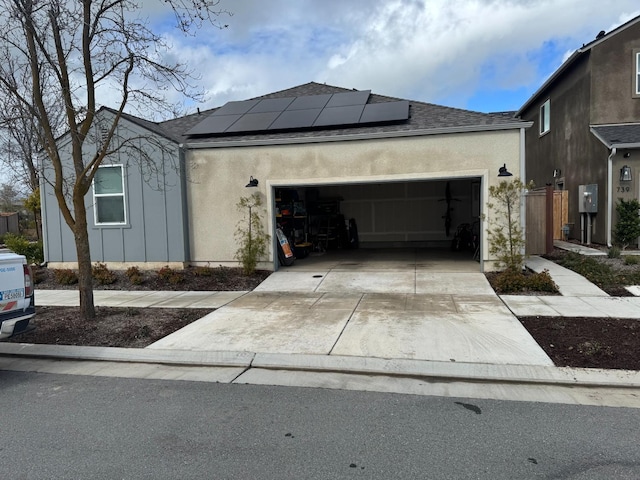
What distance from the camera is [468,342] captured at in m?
5.95

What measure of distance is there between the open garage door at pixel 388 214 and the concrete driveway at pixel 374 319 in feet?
16.6

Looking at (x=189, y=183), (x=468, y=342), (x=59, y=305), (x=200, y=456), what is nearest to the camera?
(x=200, y=456)

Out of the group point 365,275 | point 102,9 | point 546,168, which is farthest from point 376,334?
point 546,168

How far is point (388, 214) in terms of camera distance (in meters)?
17.0

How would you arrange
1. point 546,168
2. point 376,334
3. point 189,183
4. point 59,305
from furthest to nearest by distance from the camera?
point 546,168, point 189,183, point 59,305, point 376,334

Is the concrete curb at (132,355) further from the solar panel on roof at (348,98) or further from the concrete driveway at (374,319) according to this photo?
the solar panel on roof at (348,98)

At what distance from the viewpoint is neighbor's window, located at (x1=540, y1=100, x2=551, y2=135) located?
18719 mm

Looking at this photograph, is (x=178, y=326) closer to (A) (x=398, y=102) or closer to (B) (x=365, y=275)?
(B) (x=365, y=275)

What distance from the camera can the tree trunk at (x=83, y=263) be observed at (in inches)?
290

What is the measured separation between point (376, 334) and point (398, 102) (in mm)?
8375

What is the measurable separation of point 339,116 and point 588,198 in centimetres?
856

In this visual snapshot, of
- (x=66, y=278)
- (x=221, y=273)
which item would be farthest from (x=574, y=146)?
(x=66, y=278)

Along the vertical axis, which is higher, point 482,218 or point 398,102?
point 398,102

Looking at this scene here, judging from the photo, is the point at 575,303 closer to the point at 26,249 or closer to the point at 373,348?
the point at 373,348
